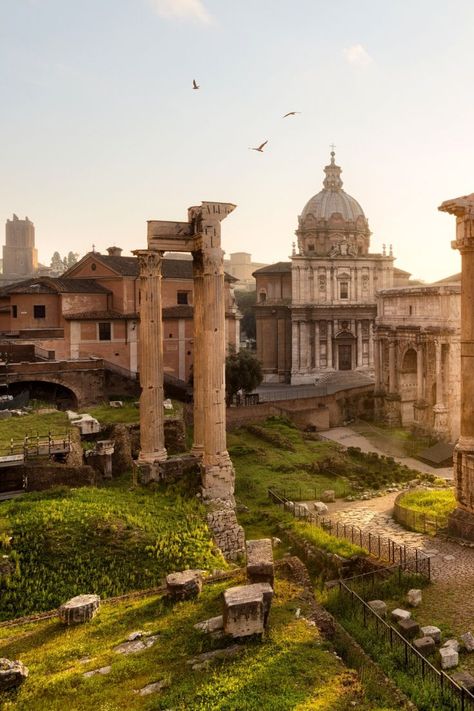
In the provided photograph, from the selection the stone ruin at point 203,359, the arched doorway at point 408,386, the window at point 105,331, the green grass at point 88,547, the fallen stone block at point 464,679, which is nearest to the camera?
the fallen stone block at point 464,679

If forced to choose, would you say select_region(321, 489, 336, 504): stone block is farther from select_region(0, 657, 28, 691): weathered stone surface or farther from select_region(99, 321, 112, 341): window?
select_region(99, 321, 112, 341): window

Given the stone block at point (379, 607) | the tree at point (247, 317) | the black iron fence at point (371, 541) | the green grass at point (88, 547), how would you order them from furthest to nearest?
1. the tree at point (247, 317)
2. the black iron fence at point (371, 541)
3. the stone block at point (379, 607)
4. the green grass at point (88, 547)

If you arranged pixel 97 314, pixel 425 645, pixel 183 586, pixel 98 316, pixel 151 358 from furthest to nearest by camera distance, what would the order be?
pixel 97 314 → pixel 98 316 → pixel 151 358 → pixel 183 586 → pixel 425 645

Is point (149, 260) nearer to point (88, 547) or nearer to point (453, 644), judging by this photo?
point (88, 547)

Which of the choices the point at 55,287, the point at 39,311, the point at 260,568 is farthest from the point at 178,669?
the point at 55,287

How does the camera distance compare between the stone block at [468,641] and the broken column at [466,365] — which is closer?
the stone block at [468,641]

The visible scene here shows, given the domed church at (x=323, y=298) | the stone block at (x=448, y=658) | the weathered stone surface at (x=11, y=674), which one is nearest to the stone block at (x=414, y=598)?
the stone block at (x=448, y=658)

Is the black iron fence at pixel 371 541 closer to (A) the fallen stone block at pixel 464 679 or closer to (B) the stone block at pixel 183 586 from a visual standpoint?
(A) the fallen stone block at pixel 464 679

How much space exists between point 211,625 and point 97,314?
1159 inches

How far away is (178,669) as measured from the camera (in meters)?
8.20

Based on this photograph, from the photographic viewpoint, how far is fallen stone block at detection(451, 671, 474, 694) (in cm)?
866

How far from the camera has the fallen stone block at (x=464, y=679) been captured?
8.66 m

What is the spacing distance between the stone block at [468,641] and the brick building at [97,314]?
26148mm

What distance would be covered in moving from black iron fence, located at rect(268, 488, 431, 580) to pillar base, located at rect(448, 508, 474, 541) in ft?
4.89
